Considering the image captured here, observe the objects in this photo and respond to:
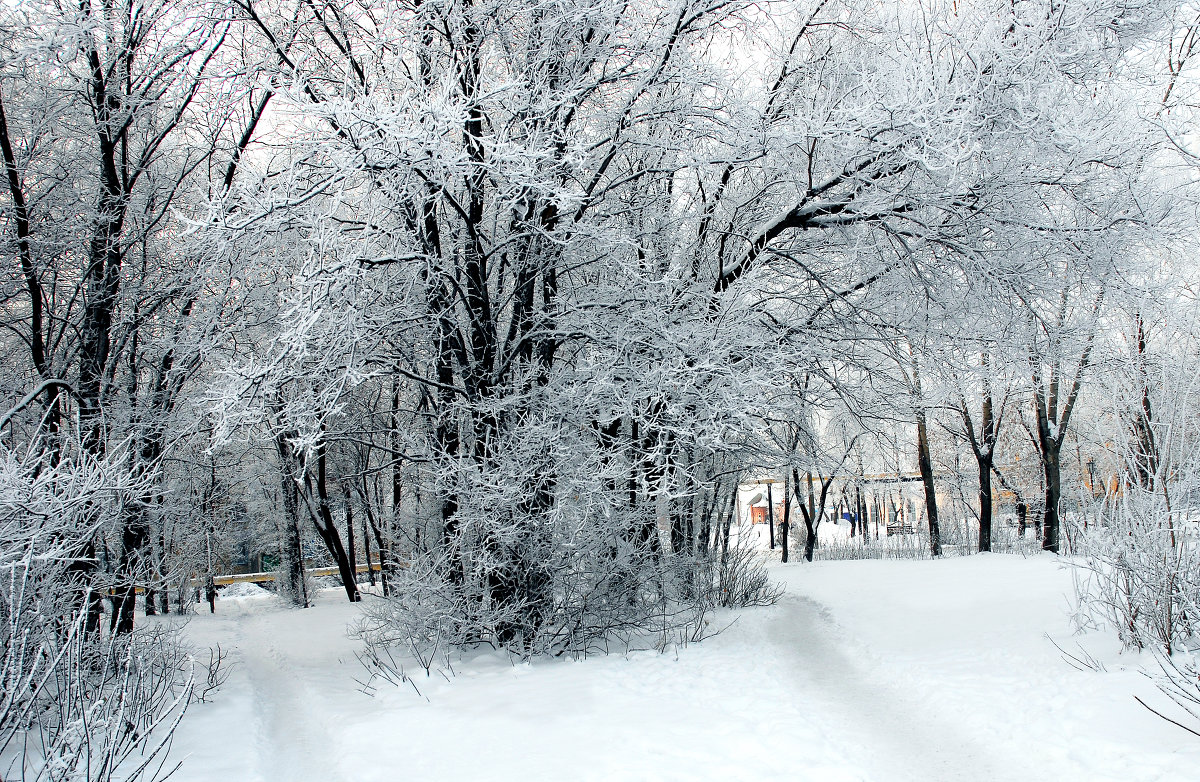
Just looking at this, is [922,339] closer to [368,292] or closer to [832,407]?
[832,407]

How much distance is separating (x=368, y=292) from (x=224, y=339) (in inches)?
111

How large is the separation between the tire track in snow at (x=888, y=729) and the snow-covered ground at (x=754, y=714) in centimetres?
2

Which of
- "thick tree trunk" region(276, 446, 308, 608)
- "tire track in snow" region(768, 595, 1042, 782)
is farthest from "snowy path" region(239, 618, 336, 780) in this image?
"thick tree trunk" region(276, 446, 308, 608)

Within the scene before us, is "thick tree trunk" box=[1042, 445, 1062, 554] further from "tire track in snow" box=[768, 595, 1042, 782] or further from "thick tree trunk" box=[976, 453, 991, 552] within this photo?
"tire track in snow" box=[768, 595, 1042, 782]

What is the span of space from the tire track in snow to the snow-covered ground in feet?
0.07

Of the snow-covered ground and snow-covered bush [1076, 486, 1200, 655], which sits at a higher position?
snow-covered bush [1076, 486, 1200, 655]

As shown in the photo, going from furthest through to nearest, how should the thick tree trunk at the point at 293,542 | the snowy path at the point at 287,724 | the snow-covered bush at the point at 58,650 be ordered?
1. the thick tree trunk at the point at 293,542
2. the snowy path at the point at 287,724
3. the snow-covered bush at the point at 58,650

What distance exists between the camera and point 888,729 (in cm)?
573

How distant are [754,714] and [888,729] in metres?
1.00

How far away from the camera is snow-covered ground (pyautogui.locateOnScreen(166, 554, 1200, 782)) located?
16.2ft

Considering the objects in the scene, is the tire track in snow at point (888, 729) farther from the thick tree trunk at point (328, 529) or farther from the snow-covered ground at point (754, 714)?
the thick tree trunk at point (328, 529)

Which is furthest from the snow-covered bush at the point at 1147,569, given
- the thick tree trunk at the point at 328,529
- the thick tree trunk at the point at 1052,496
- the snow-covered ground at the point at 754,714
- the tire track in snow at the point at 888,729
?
the thick tree trunk at the point at 328,529

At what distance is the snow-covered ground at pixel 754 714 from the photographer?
4.95 m

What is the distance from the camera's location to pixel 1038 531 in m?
28.0
